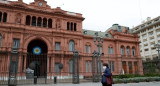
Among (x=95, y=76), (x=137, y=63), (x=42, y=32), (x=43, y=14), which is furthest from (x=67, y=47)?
(x=137, y=63)

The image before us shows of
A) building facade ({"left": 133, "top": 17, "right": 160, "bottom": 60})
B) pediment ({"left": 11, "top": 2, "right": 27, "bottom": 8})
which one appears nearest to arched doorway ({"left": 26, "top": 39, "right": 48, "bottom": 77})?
pediment ({"left": 11, "top": 2, "right": 27, "bottom": 8})

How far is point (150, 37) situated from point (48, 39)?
46.6m

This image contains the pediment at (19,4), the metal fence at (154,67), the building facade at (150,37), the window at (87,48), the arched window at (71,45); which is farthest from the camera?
the building facade at (150,37)

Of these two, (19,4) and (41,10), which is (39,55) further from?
(19,4)

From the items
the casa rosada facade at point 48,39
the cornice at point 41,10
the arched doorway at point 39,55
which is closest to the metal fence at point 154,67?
the casa rosada facade at point 48,39

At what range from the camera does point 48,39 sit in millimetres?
26375

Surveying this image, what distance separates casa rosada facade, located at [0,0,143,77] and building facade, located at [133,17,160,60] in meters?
24.6

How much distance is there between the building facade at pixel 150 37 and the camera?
52.3 m

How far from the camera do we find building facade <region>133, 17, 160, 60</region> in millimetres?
52281

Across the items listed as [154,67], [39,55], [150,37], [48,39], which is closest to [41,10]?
[48,39]

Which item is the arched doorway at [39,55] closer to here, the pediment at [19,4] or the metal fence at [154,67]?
the pediment at [19,4]

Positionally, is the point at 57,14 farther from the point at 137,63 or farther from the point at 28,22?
the point at 137,63

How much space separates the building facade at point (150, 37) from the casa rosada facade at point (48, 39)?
24.6 metres

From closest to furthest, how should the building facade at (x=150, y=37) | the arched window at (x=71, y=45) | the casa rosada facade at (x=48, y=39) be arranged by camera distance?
the casa rosada facade at (x=48, y=39) < the arched window at (x=71, y=45) < the building facade at (x=150, y=37)
